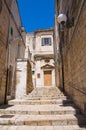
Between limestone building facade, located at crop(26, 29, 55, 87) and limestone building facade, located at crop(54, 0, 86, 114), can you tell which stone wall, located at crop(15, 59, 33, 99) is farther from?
limestone building facade, located at crop(26, 29, 55, 87)

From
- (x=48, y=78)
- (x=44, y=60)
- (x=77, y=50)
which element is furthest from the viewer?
(x=44, y=60)

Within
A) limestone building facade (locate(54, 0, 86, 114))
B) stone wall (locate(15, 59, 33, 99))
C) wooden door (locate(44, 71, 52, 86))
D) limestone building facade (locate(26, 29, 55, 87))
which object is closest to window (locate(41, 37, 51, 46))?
limestone building facade (locate(26, 29, 55, 87))

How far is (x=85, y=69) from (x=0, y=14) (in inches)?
188

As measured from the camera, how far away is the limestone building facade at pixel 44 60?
15.8m

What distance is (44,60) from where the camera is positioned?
1639 centimetres

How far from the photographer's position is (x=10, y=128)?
10.5 feet

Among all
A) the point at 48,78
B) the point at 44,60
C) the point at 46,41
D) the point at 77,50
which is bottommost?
the point at 48,78

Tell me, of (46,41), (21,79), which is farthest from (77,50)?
(46,41)

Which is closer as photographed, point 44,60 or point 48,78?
point 48,78

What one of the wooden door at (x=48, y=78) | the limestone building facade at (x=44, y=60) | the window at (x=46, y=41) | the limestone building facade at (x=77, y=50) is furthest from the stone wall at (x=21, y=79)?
the window at (x=46, y=41)

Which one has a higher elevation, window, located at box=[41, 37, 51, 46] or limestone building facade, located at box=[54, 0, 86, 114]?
window, located at box=[41, 37, 51, 46]

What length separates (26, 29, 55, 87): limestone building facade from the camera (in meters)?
15.8

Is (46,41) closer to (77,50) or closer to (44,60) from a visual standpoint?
(44,60)

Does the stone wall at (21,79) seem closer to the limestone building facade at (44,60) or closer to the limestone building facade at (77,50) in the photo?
the limestone building facade at (77,50)
